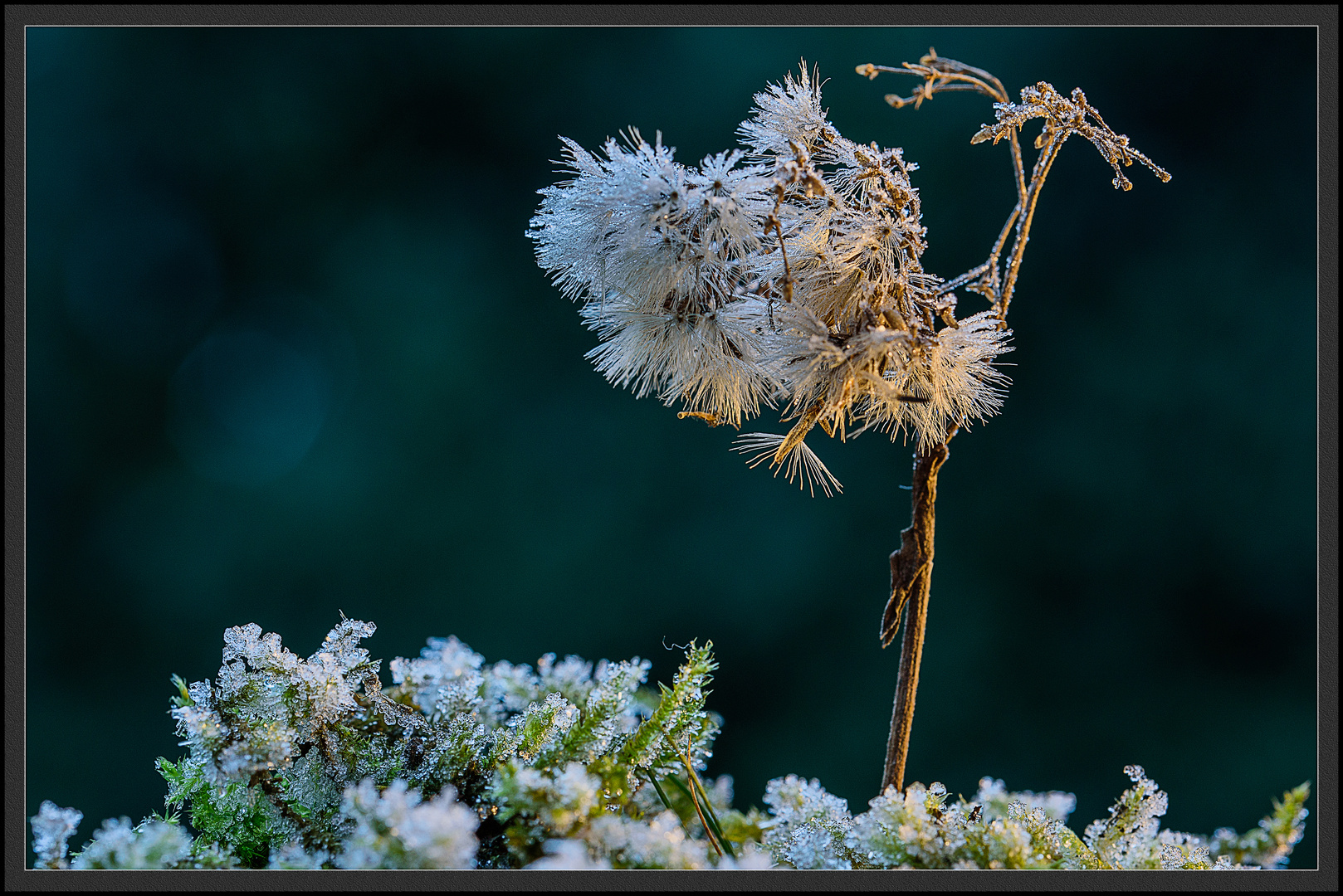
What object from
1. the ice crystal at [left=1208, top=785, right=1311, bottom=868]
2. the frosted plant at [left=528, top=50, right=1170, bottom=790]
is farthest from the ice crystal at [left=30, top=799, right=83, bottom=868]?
the ice crystal at [left=1208, top=785, right=1311, bottom=868]

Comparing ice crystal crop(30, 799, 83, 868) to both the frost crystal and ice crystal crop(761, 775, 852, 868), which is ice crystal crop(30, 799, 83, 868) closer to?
the frost crystal

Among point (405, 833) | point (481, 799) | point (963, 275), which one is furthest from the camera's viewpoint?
point (963, 275)

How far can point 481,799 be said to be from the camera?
1.78 ft

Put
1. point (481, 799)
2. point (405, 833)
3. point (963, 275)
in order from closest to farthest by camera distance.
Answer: point (405, 833) → point (481, 799) → point (963, 275)

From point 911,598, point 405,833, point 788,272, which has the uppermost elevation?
point 788,272

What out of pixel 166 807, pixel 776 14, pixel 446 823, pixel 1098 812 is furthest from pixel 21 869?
pixel 1098 812

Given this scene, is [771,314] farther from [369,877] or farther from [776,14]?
[369,877]

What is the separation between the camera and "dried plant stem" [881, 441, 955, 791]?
26.7 inches

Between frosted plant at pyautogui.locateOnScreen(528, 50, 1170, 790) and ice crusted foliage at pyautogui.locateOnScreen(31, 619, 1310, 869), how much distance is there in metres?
0.13

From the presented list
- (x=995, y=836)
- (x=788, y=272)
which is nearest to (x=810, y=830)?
(x=995, y=836)

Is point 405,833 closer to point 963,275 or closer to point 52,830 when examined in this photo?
point 52,830

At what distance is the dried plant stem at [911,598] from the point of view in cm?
68

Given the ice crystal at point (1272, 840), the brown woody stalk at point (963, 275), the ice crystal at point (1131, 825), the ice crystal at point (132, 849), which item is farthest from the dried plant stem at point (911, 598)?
the ice crystal at point (132, 849)

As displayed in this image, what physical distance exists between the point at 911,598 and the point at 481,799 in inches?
14.9
